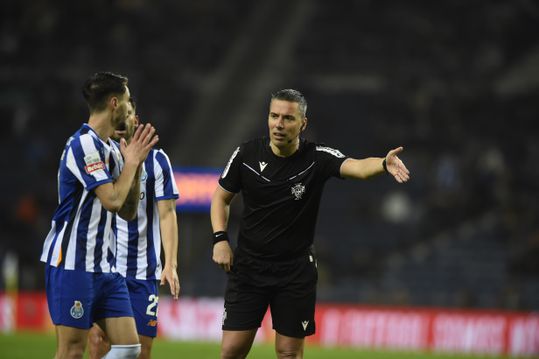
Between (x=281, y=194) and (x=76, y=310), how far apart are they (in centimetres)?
173

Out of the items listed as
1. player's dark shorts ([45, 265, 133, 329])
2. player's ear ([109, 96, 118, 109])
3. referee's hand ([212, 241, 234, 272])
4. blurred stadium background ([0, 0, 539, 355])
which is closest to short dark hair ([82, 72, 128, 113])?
player's ear ([109, 96, 118, 109])

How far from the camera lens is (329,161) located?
7.21 meters

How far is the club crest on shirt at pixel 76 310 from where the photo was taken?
624 cm

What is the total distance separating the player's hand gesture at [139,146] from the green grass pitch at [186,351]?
6968 millimetres

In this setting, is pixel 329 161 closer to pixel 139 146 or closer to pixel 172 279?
pixel 172 279

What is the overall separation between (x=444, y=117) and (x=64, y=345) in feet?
61.2

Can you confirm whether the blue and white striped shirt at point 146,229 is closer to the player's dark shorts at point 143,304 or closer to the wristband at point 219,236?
the player's dark shorts at point 143,304

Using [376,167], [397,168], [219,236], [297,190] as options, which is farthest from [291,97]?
[219,236]

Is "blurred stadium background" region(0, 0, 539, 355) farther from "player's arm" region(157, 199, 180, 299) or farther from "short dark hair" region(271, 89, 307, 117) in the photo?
"short dark hair" region(271, 89, 307, 117)

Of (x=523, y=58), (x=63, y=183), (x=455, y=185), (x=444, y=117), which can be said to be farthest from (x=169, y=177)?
(x=523, y=58)

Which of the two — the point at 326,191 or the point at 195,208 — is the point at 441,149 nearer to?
the point at 326,191

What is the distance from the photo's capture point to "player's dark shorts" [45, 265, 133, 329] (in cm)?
625

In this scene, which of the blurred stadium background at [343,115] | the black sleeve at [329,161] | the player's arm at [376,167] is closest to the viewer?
the player's arm at [376,167]

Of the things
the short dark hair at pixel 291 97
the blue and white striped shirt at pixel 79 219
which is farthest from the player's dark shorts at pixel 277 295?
the blue and white striped shirt at pixel 79 219
